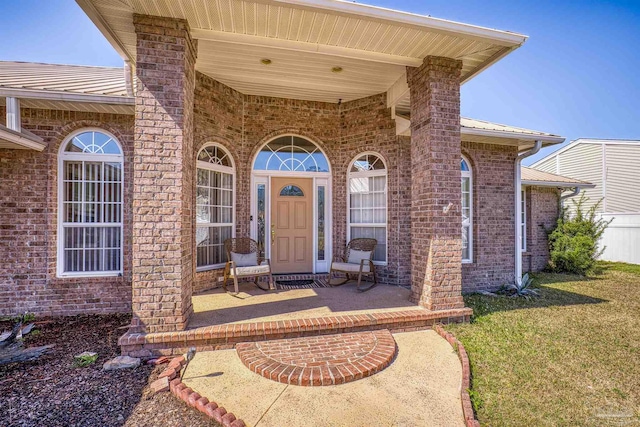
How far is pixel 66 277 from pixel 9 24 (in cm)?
497

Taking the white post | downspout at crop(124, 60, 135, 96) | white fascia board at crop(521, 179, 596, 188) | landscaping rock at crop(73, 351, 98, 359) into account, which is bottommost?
landscaping rock at crop(73, 351, 98, 359)

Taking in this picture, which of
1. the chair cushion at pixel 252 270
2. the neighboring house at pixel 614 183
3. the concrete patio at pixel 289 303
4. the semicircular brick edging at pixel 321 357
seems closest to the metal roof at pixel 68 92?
the chair cushion at pixel 252 270

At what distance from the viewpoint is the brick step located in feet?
10.9

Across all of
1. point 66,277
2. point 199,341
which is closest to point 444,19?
point 199,341

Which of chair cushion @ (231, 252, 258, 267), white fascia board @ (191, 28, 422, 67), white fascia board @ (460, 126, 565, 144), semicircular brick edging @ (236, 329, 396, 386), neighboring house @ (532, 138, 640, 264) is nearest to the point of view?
semicircular brick edging @ (236, 329, 396, 386)

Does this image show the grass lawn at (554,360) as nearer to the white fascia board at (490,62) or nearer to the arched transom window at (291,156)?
the white fascia board at (490,62)

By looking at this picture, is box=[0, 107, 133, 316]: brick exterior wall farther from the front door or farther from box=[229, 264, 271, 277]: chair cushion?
the front door

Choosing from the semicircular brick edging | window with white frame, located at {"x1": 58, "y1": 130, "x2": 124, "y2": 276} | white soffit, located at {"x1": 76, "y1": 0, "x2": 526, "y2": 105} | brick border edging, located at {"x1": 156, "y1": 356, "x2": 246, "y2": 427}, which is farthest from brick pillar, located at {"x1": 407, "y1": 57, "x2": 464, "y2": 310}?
window with white frame, located at {"x1": 58, "y1": 130, "x2": 124, "y2": 276}

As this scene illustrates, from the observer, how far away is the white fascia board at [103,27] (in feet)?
10.6

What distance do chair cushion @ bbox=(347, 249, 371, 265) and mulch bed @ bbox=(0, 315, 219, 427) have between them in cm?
377

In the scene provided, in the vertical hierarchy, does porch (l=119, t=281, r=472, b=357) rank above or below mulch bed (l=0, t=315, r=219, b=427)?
above

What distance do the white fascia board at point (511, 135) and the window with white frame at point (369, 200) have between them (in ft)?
5.76

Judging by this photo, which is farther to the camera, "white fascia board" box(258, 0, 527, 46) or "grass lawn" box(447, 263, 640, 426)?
"white fascia board" box(258, 0, 527, 46)

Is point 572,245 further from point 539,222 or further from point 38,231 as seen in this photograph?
point 38,231
